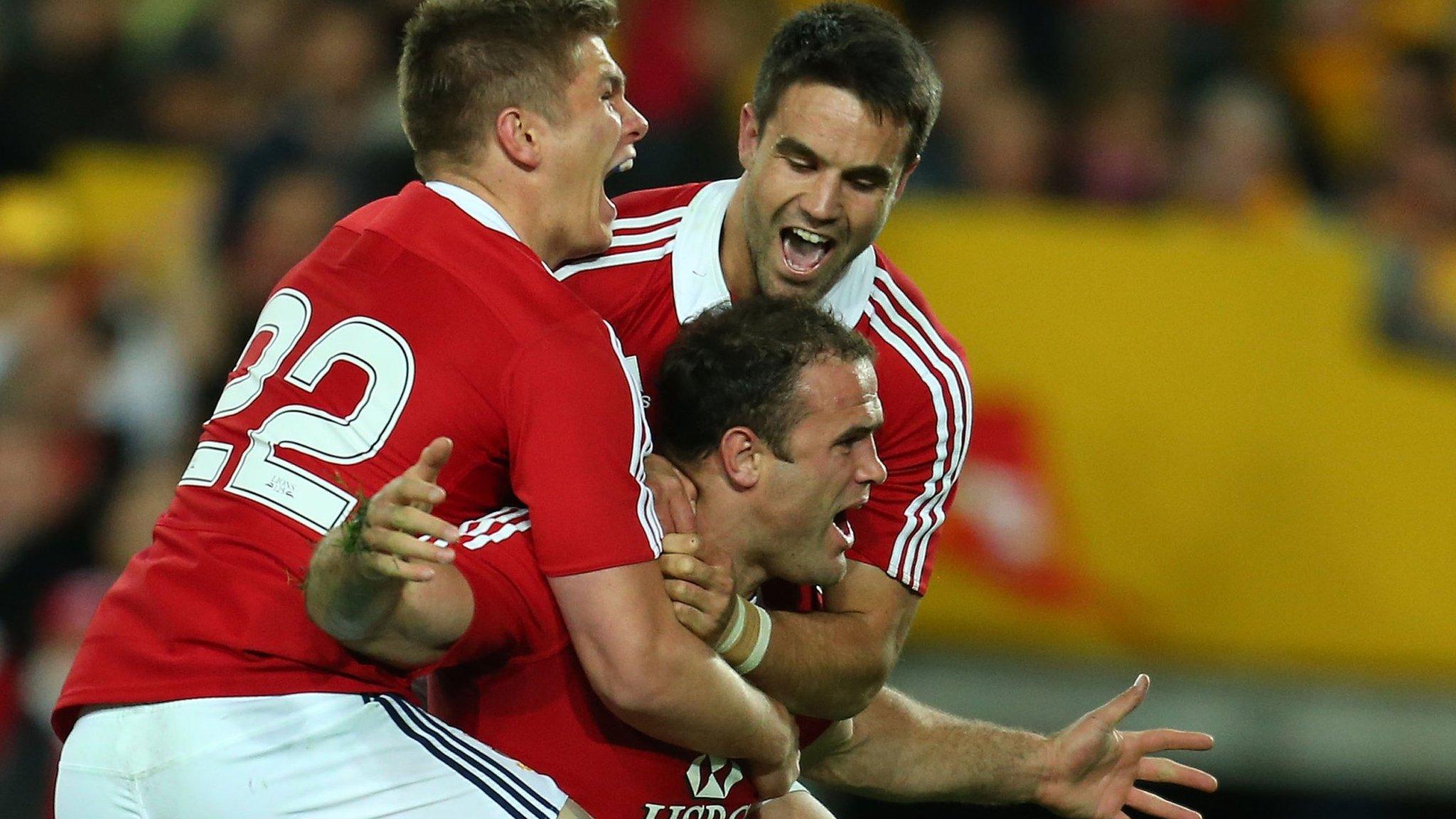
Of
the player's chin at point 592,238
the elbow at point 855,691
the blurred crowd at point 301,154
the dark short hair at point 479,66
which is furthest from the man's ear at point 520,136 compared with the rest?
the blurred crowd at point 301,154

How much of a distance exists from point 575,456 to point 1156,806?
69.1 inches

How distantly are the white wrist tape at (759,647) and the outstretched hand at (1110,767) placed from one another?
944 mm

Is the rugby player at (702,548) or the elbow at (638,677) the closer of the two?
the elbow at (638,677)

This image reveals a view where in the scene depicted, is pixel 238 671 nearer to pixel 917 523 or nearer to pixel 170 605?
pixel 170 605

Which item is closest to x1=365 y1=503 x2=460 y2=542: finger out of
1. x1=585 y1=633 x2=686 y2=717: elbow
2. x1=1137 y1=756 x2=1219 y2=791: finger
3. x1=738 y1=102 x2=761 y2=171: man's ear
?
x1=585 y1=633 x2=686 y2=717: elbow

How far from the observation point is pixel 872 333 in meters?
4.15

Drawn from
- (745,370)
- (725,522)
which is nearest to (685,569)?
(725,522)

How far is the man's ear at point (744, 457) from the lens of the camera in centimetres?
373

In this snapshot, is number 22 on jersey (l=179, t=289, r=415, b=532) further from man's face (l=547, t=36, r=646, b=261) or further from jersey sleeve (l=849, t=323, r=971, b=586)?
jersey sleeve (l=849, t=323, r=971, b=586)

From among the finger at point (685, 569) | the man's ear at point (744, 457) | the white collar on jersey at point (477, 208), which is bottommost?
the finger at point (685, 569)

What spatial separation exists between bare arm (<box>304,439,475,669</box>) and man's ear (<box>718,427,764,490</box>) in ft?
2.22

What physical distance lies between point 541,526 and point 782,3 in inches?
213

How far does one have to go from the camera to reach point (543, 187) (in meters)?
3.63

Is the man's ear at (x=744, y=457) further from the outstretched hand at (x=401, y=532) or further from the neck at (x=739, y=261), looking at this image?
the outstretched hand at (x=401, y=532)
